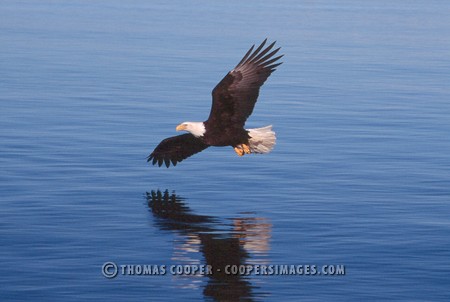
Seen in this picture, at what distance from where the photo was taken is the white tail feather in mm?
15797

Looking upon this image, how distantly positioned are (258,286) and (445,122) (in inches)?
457

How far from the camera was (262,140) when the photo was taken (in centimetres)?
1587

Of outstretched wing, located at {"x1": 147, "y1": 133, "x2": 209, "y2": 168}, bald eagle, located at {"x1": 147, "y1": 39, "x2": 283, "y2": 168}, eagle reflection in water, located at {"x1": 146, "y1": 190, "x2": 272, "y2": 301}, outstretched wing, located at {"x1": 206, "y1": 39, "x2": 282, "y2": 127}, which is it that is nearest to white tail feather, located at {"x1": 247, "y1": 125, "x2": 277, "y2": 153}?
bald eagle, located at {"x1": 147, "y1": 39, "x2": 283, "y2": 168}

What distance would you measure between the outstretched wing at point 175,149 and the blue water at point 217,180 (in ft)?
1.28

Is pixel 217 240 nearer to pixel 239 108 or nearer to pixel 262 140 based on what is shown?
pixel 239 108

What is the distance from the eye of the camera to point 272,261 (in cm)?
1325

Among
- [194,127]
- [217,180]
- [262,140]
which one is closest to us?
[194,127]

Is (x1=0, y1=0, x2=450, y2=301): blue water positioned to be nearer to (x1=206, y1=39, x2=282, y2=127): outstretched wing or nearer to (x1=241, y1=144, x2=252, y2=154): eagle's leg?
(x1=241, y1=144, x2=252, y2=154): eagle's leg

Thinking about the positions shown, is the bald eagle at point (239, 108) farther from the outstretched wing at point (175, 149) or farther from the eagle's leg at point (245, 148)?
the outstretched wing at point (175, 149)

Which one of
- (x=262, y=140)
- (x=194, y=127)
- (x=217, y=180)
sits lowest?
→ (x=217, y=180)

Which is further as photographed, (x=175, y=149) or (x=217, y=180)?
(x=217, y=180)

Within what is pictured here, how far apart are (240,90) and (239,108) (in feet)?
0.80

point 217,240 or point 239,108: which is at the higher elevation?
point 239,108

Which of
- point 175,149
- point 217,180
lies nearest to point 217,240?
point 175,149
